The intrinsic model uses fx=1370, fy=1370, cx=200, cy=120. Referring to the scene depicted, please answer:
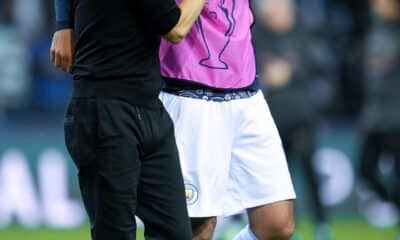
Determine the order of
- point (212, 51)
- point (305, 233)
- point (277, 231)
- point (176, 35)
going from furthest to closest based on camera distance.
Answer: point (305, 233) < point (277, 231) < point (212, 51) < point (176, 35)

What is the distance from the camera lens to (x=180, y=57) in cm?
630

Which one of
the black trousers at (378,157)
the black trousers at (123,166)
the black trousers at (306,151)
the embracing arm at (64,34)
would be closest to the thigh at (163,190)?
the black trousers at (123,166)

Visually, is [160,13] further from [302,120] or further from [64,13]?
[302,120]

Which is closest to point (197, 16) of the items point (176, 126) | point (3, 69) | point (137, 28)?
point (137, 28)

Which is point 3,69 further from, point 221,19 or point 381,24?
point 221,19

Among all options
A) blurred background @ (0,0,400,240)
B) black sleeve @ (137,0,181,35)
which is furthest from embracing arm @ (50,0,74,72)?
blurred background @ (0,0,400,240)

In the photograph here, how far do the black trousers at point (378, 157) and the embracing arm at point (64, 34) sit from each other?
4.99 m

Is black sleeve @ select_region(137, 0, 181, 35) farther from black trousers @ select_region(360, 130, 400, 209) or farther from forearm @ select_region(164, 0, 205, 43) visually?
black trousers @ select_region(360, 130, 400, 209)

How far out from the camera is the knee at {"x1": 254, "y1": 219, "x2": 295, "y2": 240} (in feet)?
21.0

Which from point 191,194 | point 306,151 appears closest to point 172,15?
point 191,194

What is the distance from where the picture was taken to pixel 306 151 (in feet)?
33.9

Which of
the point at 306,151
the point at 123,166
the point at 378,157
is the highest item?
the point at 123,166

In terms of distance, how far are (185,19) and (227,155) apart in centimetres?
93

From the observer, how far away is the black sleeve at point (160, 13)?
219 inches
